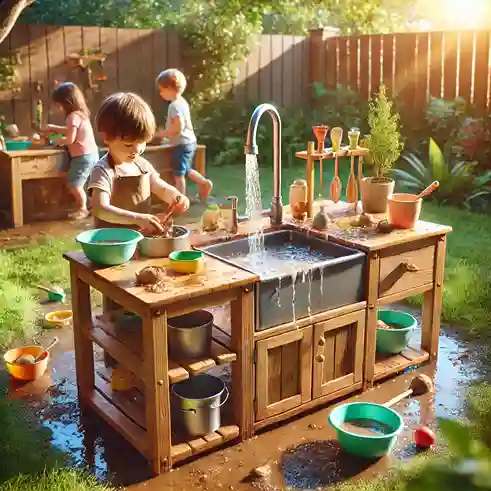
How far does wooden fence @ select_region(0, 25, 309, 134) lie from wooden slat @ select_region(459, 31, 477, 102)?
128 inches

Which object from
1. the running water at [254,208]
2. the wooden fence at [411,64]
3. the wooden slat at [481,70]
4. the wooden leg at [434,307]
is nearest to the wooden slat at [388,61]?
the wooden fence at [411,64]

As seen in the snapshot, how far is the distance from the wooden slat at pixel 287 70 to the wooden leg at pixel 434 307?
8.62 meters

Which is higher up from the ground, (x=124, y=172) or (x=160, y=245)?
(x=124, y=172)

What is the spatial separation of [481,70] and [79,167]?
5.76 metres

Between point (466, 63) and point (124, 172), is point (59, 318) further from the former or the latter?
point (466, 63)

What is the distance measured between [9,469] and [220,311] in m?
1.33

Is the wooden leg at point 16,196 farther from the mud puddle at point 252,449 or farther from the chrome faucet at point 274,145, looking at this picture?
the chrome faucet at point 274,145

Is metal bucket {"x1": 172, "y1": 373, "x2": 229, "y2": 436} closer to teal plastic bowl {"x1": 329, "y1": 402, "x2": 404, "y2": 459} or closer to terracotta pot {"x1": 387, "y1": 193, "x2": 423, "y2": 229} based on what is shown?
teal plastic bowl {"x1": 329, "y1": 402, "x2": 404, "y2": 459}

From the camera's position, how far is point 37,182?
298 inches

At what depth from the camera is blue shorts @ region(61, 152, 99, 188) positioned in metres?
7.16

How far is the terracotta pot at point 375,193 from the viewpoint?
3861mm

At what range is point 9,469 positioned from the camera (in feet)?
9.39

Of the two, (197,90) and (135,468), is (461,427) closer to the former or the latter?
(135,468)

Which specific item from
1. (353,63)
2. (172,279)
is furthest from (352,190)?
(353,63)
